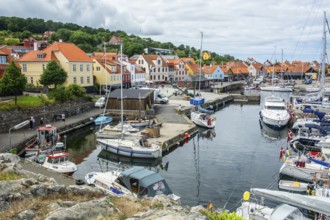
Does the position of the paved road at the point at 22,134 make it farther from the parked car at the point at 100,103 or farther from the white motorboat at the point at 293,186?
the white motorboat at the point at 293,186

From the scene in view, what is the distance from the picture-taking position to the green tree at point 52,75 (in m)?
50.8

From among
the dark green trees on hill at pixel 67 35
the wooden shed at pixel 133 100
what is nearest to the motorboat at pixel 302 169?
the wooden shed at pixel 133 100

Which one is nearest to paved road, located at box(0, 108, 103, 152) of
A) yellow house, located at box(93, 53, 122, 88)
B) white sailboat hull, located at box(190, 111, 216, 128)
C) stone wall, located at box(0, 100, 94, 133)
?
stone wall, located at box(0, 100, 94, 133)

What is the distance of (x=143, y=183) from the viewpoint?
18.2 metres

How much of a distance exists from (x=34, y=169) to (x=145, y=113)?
2659 cm

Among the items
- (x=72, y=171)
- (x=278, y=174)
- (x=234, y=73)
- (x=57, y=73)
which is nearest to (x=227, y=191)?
(x=278, y=174)

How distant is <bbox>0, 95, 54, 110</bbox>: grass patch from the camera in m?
35.0

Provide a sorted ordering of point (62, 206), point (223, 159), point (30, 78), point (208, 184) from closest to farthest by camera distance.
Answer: point (62, 206), point (208, 184), point (223, 159), point (30, 78)

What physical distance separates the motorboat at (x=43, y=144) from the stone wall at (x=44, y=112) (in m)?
5.11

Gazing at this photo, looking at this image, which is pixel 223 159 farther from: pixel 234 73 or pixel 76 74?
pixel 234 73

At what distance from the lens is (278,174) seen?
83.9ft

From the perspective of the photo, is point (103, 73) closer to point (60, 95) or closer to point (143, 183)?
point (60, 95)

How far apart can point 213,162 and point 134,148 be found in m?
6.92

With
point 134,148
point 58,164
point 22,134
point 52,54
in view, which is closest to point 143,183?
point 58,164
